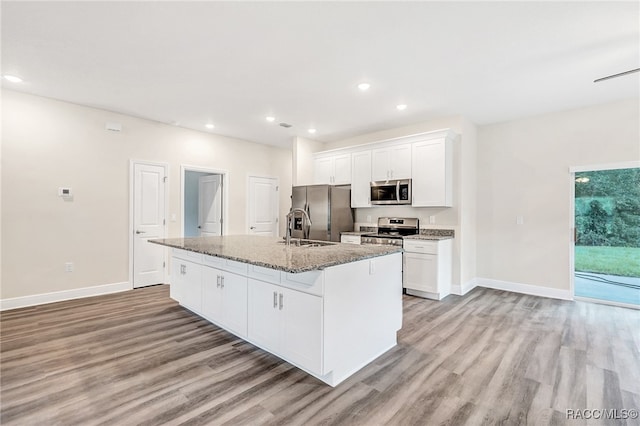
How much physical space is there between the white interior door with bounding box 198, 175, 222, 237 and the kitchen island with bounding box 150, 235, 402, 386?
127 inches

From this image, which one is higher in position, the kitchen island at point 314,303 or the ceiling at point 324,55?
the ceiling at point 324,55

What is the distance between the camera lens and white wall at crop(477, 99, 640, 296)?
4141 mm

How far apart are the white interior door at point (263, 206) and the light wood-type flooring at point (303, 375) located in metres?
3.23

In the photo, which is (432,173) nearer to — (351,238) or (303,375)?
(351,238)

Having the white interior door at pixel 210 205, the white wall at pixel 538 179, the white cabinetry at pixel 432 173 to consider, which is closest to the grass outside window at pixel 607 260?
the white wall at pixel 538 179

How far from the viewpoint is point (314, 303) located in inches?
83.8

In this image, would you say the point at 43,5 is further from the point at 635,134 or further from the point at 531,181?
the point at 635,134

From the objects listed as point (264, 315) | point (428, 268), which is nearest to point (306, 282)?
point (264, 315)

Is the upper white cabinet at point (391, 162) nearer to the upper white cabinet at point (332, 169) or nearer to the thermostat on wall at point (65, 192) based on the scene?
the upper white cabinet at point (332, 169)

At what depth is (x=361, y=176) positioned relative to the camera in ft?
18.1

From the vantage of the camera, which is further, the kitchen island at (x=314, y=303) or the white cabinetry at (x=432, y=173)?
the white cabinetry at (x=432, y=173)

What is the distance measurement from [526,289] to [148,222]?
6.21 metres

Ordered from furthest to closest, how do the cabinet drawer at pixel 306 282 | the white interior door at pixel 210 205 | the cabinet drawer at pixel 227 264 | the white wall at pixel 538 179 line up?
the white interior door at pixel 210 205, the white wall at pixel 538 179, the cabinet drawer at pixel 227 264, the cabinet drawer at pixel 306 282

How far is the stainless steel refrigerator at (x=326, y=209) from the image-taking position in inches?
213
